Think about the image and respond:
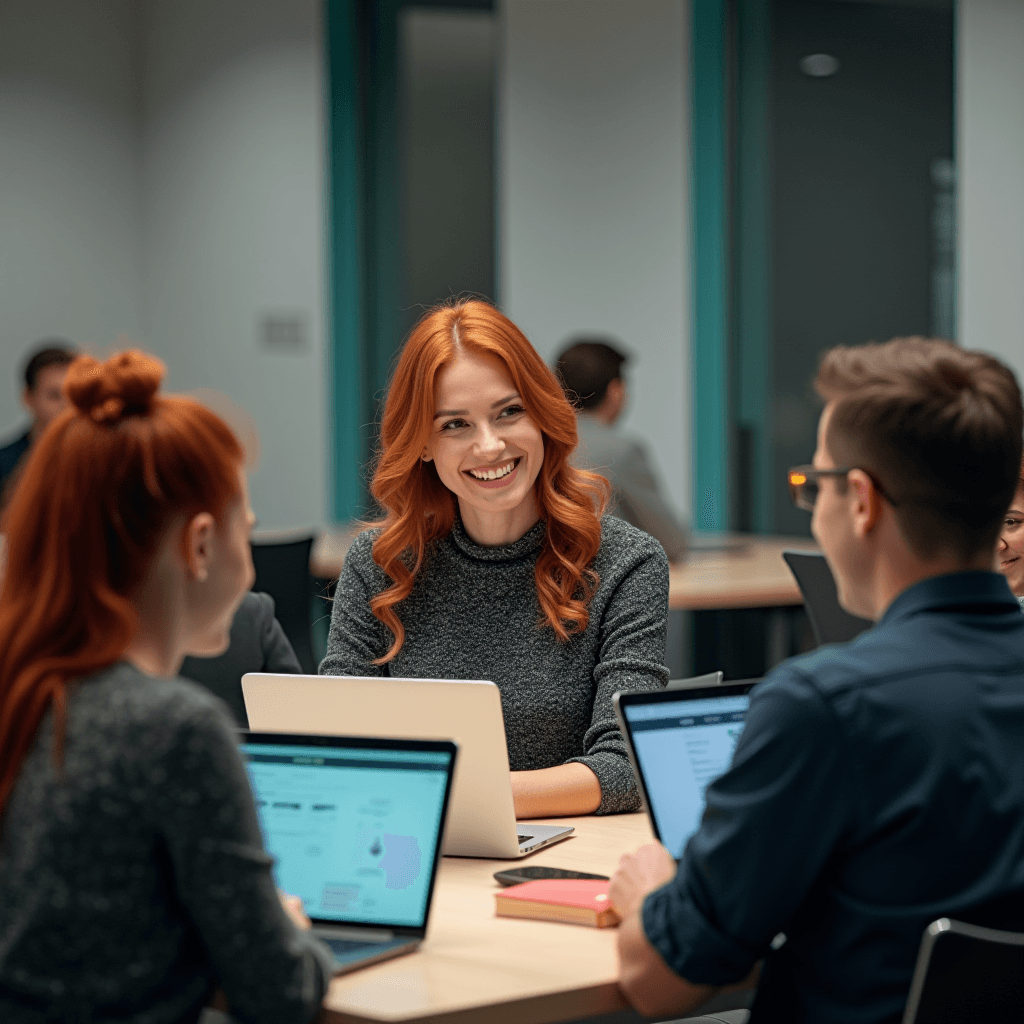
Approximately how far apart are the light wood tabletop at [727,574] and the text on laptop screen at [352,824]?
A: 2074mm

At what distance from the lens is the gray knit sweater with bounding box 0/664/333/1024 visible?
1.13m

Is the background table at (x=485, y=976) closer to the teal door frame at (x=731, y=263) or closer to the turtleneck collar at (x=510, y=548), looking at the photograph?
the turtleneck collar at (x=510, y=548)

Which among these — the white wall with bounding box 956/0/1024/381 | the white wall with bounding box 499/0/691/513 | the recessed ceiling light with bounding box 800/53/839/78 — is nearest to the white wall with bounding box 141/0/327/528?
the white wall with bounding box 499/0/691/513

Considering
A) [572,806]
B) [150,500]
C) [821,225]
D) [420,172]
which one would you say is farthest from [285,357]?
[150,500]

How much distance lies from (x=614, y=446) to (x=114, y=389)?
132 inches

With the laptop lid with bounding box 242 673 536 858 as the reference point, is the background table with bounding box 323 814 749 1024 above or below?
below

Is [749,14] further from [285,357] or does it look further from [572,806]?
[572,806]

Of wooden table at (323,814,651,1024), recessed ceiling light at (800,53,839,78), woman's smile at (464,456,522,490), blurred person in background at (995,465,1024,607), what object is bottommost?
wooden table at (323,814,651,1024)

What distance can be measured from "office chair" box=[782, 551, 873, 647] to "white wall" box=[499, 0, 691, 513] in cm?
268

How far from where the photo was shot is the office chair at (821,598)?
11.2 ft

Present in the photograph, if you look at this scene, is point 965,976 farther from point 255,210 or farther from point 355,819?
point 255,210

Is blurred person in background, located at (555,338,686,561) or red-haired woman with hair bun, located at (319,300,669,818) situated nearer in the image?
red-haired woman with hair bun, located at (319,300,669,818)

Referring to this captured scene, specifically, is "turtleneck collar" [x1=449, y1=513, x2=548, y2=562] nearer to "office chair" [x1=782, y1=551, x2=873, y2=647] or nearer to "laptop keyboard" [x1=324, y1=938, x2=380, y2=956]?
"laptop keyboard" [x1=324, y1=938, x2=380, y2=956]

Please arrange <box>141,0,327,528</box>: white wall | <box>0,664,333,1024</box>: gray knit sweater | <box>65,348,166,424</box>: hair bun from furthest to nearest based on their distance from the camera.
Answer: <box>141,0,327,528</box>: white wall < <box>65,348,166,424</box>: hair bun < <box>0,664,333,1024</box>: gray knit sweater
